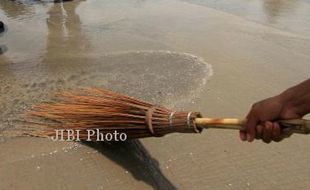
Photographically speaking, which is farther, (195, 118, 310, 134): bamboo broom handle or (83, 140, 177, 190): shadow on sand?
(83, 140, 177, 190): shadow on sand

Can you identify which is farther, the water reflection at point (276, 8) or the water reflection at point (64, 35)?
the water reflection at point (276, 8)

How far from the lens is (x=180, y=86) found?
4.24m

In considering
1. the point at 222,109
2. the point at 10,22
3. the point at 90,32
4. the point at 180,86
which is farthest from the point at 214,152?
the point at 10,22

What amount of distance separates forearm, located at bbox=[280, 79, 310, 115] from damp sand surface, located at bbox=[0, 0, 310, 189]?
1203 mm

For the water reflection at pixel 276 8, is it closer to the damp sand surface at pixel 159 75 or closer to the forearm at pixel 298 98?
the damp sand surface at pixel 159 75

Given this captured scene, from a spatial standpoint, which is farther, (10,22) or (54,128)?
(10,22)

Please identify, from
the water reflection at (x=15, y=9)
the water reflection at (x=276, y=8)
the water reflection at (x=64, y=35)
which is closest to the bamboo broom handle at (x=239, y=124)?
the water reflection at (x=64, y=35)

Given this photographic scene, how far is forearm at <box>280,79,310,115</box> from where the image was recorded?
1.81 meters

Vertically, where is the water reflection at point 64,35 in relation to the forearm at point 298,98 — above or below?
below

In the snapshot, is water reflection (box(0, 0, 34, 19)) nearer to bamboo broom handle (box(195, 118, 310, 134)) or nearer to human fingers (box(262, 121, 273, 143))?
bamboo broom handle (box(195, 118, 310, 134))

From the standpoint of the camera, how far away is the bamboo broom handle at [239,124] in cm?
191

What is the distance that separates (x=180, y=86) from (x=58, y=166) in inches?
64.7

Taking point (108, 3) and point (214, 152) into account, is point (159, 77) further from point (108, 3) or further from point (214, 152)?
point (108, 3)

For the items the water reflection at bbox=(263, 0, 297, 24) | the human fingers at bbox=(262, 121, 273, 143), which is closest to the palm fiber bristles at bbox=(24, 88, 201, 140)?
the human fingers at bbox=(262, 121, 273, 143)
